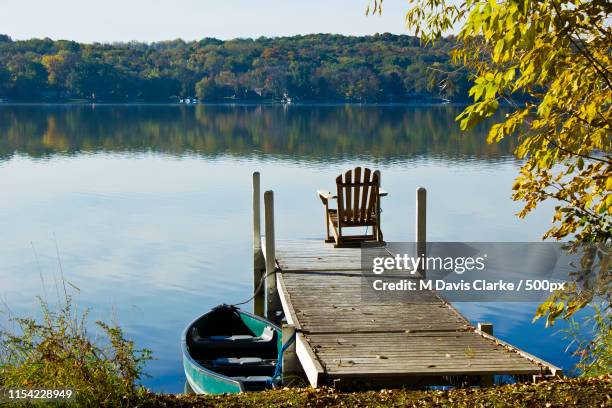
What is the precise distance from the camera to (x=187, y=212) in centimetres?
2167

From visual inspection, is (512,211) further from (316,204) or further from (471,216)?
(316,204)

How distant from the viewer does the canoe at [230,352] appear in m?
7.78

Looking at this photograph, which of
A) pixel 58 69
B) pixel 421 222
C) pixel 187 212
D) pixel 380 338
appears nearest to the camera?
pixel 380 338

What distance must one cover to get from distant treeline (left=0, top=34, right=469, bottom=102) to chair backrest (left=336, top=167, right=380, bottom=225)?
293 ft

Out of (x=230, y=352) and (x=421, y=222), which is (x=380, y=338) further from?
(x=421, y=222)

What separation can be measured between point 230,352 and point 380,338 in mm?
2399

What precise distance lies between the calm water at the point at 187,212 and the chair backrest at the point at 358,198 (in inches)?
82.2

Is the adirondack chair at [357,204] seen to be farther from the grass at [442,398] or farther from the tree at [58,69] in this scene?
the tree at [58,69]

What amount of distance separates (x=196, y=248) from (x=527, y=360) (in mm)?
11225

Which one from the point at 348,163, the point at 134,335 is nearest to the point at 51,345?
the point at 134,335

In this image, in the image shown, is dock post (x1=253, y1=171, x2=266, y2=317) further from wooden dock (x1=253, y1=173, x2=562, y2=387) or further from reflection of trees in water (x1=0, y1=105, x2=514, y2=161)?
reflection of trees in water (x1=0, y1=105, x2=514, y2=161)

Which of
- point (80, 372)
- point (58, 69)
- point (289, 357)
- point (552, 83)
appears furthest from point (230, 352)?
point (58, 69)

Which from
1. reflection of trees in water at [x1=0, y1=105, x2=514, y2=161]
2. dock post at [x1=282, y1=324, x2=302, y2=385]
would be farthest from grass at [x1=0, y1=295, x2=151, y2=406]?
reflection of trees in water at [x1=0, y1=105, x2=514, y2=161]

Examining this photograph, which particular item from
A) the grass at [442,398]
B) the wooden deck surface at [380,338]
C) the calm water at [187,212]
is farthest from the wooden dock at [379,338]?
the calm water at [187,212]
